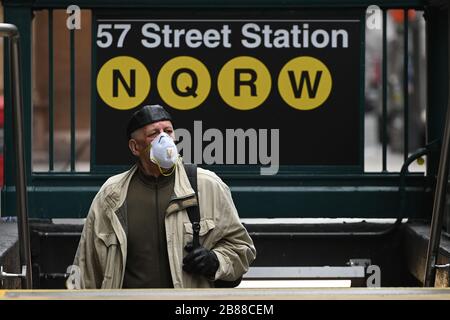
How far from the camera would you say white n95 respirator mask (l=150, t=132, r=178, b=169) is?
186 inches

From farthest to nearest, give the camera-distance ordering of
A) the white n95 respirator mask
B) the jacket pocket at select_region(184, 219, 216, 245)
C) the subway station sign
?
the subway station sign
the jacket pocket at select_region(184, 219, 216, 245)
the white n95 respirator mask

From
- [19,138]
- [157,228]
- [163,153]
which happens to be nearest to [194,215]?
[157,228]

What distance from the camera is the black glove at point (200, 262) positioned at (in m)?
4.77

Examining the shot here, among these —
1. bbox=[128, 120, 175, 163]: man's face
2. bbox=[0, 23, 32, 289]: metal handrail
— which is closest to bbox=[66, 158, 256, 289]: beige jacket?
bbox=[128, 120, 175, 163]: man's face

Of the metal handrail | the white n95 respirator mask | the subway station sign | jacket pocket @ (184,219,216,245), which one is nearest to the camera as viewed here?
the metal handrail

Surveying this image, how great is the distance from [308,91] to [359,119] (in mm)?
364

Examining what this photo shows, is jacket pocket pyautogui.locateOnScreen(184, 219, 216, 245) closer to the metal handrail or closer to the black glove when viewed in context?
the black glove

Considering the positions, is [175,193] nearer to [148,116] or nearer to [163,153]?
[163,153]

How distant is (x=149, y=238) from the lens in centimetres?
486

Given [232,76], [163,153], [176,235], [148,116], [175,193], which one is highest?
[232,76]

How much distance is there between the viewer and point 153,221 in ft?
16.0

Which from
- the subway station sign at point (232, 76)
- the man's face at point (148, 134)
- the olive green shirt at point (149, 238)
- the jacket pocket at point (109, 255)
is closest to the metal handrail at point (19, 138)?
Result: the jacket pocket at point (109, 255)

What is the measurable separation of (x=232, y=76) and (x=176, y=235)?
219 centimetres
